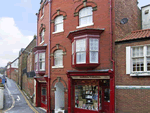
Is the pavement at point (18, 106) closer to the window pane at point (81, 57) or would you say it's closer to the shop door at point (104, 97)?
the shop door at point (104, 97)

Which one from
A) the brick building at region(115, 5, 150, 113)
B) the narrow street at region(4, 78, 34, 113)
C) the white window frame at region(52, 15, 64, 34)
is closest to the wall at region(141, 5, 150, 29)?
the brick building at region(115, 5, 150, 113)

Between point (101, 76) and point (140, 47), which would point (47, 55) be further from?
point (140, 47)

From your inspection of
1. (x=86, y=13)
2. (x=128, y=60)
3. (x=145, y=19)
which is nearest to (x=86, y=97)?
(x=128, y=60)

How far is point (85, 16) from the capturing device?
1296cm

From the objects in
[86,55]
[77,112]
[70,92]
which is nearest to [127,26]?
[86,55]

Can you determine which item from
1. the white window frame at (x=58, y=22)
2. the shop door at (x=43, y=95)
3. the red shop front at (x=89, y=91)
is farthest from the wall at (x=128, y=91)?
the shop door at (x=43, y=95)

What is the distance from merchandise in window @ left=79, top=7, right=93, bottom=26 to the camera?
12742 mm

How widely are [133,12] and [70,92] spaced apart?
9222 mm

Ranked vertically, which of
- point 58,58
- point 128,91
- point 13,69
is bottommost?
point 13,69

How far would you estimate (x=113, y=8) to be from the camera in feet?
37.9

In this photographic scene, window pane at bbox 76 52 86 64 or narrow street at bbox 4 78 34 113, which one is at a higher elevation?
window pane at bbox 76 52 86 64

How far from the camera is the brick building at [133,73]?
32.9 ft

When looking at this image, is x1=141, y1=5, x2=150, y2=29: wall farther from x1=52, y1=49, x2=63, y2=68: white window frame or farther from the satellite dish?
x1=52, y1=49, x2=63, y2=68: white window frame

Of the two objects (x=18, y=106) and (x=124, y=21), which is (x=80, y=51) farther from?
(x=18, y=106)
